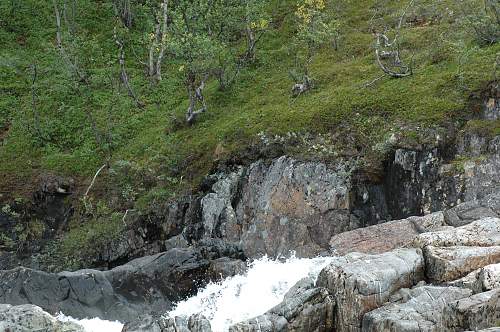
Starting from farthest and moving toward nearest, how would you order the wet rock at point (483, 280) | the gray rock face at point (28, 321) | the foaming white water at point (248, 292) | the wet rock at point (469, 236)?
1. the foaming white water at point (248, 292)
2. the wet rock at point (469, 236)
3. the gray rock face at point (28, 321)
4. the wet rock at point (483, 280)

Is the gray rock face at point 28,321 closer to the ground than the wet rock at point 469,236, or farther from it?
closer to the ground

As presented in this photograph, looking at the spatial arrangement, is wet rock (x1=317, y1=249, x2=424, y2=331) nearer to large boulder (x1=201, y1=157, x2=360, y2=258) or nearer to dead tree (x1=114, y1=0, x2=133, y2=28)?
large boulder (x1=201, y1=157, x2=360, y2=258)

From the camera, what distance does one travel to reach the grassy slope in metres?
22.2

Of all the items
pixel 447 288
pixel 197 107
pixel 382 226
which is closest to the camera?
pixel 447 288

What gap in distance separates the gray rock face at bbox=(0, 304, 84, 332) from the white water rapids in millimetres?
1664

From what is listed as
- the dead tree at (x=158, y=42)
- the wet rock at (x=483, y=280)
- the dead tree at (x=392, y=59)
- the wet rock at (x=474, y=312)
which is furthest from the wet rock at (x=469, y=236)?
the dead tree at (x=158, y=42)

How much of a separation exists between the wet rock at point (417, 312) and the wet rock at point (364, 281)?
1.29ft

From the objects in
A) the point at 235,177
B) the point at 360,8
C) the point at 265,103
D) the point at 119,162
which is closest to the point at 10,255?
the point at 119,162

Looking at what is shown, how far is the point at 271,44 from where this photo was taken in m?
32.0

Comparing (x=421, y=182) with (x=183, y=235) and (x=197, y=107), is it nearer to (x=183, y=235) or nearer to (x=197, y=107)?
(x=183, y=235)

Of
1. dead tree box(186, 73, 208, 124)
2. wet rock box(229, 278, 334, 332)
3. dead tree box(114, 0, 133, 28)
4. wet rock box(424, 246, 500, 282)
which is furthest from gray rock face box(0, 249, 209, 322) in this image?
dead tree box(114, 0, 133, 28)

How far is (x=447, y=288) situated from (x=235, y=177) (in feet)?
34.0

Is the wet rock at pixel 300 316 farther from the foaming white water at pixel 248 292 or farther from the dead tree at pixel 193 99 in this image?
the dead tree at pixel 193 99

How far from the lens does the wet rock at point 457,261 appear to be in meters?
13.6
